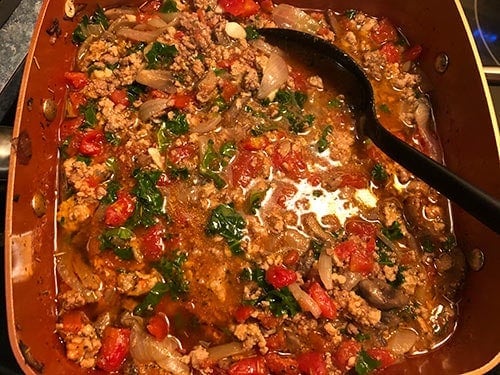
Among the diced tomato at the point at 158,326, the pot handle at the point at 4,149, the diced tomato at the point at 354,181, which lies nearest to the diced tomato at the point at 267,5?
the diced tomato at the point at 354,181

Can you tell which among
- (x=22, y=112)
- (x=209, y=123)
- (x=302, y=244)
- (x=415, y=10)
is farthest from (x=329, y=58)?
(x=22, y=112)

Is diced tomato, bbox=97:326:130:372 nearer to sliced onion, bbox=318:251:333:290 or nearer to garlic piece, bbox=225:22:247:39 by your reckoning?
sliced onion, bbox=318:251:333:290

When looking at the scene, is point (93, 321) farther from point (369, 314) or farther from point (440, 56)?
point (440, 56)

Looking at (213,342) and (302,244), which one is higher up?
(302,244)

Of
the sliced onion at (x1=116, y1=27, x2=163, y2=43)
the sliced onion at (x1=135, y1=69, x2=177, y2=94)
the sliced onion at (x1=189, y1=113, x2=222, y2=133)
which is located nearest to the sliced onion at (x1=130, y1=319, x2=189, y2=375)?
the sliced onion at (x1=189, y1=113, x2=222, y2=133)

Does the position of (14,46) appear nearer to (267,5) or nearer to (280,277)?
(267,5)
